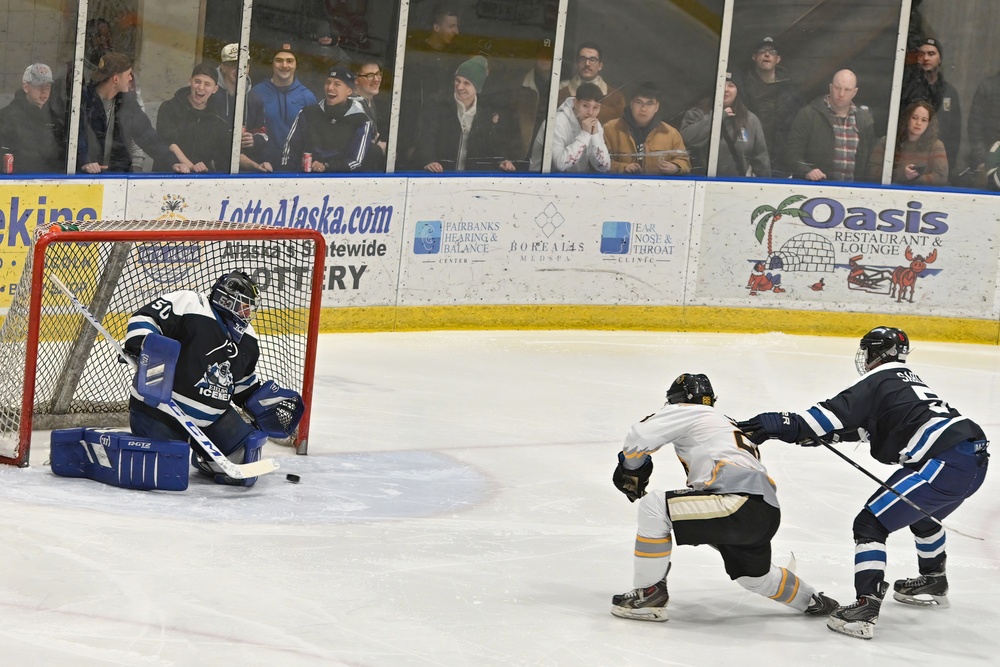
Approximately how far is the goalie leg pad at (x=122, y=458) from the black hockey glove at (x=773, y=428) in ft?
6.64

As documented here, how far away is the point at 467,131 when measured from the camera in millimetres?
9438

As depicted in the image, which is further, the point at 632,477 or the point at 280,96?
the point at 280,96

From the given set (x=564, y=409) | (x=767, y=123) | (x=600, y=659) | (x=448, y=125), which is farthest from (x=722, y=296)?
(x=600, y=659)

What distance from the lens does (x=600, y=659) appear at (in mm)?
3984

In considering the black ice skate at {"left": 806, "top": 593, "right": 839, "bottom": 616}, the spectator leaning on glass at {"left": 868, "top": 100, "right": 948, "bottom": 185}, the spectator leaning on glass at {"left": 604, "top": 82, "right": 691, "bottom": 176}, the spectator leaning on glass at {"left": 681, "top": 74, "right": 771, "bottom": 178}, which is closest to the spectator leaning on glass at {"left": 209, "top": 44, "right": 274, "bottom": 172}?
the spectator leaning on glass at {"left": 604, "top": 82, "right": 691, "bottom": 176}

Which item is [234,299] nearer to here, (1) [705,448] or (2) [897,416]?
(1) [705,448]

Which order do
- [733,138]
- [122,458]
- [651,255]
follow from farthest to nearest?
[733,138], [651,255], [122,458]

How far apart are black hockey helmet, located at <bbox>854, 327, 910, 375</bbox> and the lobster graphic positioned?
18.3 feet

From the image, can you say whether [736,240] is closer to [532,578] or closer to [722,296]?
[722,296]

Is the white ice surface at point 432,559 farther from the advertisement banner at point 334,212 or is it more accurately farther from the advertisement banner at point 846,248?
the advertisement banner at point 846,248

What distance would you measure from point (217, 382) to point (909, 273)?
5885 millimetres

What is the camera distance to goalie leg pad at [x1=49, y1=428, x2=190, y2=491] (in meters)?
5.21

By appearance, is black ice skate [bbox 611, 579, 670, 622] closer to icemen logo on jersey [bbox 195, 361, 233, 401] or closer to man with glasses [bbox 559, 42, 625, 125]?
icemen logo on jersey [bbox 195, 361, 233, 401]

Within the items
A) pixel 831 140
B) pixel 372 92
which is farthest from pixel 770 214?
pixel 372 92
